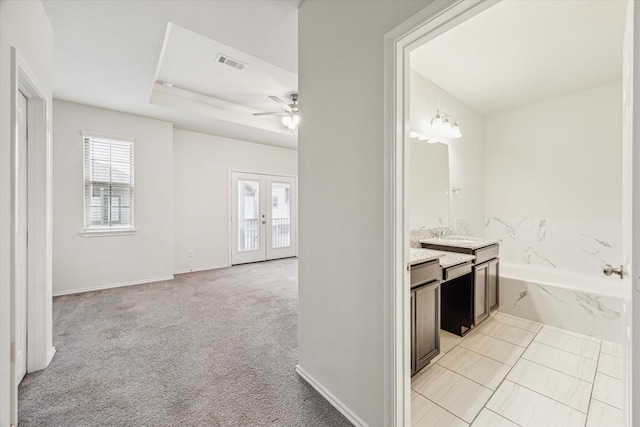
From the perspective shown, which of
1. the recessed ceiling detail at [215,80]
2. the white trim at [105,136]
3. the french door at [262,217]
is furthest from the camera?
the french door at [262,217]

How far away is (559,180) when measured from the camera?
349 cm

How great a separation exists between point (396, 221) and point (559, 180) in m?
3.62

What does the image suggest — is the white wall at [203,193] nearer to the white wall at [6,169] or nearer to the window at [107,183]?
the window at [107,183]

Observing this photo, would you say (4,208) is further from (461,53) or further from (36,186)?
(461,53)

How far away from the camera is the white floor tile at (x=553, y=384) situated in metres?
1.70

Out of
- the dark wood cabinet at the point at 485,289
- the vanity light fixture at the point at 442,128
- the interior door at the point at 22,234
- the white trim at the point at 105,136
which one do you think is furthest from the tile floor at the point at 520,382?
the white trim at the point at 105,136

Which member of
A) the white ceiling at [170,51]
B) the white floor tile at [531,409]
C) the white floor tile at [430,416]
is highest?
the white ceiling at [170,51]

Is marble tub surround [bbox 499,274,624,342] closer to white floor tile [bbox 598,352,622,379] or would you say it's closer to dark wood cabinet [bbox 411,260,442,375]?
→ white floor tile [bbox 598,352,622,379]

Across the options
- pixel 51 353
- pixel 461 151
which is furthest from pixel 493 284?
pixel 51 353

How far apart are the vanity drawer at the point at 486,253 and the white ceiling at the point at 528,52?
6.29ft

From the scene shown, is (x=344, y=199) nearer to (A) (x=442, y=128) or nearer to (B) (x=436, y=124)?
(B) (x=436, y=124)

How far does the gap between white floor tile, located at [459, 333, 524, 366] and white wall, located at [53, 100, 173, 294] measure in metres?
4.52

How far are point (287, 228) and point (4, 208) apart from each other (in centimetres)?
516

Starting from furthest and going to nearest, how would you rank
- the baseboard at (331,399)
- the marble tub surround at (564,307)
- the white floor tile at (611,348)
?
the marble tub surround at (564,307) → the white floor tile at (611,348) → the baseboard at (331,399)
